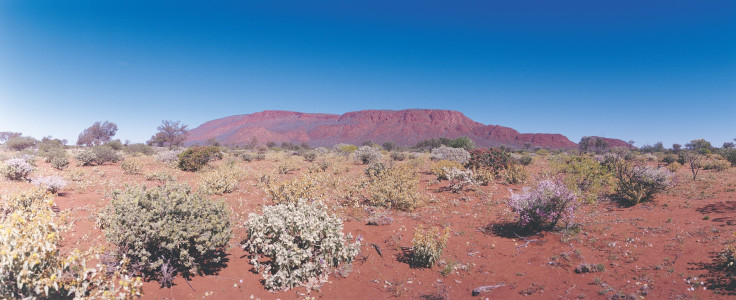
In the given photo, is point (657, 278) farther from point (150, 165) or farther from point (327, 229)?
point (150, 165)

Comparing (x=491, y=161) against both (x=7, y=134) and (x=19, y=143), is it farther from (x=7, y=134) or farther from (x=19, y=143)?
(x=7, y=134)

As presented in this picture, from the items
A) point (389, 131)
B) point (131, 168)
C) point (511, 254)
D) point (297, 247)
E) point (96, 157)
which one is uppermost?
point (389, 131)

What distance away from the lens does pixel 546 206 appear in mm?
8062

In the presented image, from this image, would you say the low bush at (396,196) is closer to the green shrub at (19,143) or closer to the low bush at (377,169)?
the low bush at (377,169)

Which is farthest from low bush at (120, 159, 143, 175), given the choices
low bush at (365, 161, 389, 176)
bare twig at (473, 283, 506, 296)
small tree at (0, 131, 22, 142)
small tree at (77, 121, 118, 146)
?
small tree at (0, 131, 22, 142)

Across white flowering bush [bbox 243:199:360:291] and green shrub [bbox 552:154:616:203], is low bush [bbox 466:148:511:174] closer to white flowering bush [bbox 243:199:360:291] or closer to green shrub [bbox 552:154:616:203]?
green shrub [bbox 552:154:616:203]

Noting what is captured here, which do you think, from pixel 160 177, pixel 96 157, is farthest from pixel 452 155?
pixel 96 157

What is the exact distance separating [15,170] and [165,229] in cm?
1134

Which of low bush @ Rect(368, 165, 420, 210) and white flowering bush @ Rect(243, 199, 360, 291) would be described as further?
low bush @ Rect(368, 165, 420, 210)

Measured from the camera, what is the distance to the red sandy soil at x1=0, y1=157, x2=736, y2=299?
538cm

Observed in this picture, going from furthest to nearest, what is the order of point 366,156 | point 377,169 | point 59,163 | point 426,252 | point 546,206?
point 366,156 < point 59,163 < point 377,169 < point 546,206 < point 426,252

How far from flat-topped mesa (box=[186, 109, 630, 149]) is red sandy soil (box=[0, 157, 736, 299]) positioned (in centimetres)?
8929

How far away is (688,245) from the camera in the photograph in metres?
6.78

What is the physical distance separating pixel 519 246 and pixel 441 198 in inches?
185
